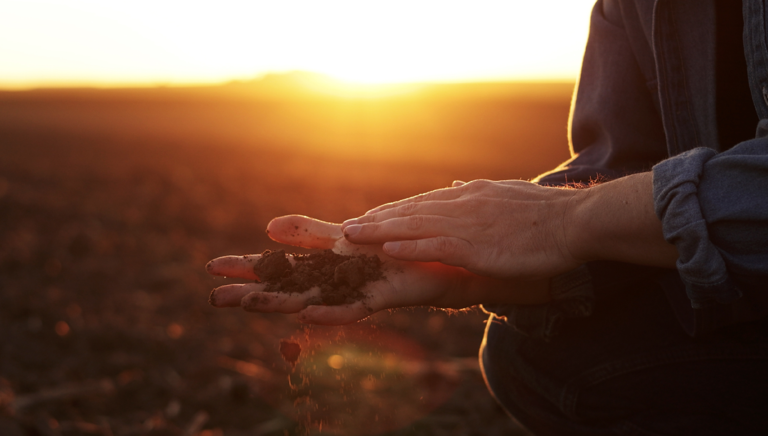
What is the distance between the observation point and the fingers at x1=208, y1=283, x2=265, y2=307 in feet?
5.57

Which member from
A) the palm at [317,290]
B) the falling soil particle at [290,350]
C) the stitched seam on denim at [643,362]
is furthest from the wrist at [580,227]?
the falling soil particle at [290,350]

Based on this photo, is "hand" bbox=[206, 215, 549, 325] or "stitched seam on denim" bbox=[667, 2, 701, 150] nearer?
"hand" bbox=[206, 215, 549, 325]

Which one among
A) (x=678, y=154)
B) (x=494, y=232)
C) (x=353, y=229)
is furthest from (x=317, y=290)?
(x=678, y=154)

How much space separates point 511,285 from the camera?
1.86 meters

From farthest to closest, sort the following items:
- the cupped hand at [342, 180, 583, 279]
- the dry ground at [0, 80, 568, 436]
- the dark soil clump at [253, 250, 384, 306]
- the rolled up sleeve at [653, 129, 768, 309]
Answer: the dry ground at [0, 80, 568, 436] < the dark soil clump at [253, 250, 384, 306] < the cupped hand at [342, 180, 583, 279] < the rolled up sleeve at [653, 129, 768, 309]

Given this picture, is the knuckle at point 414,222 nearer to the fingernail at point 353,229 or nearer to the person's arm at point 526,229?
the person's arm at point 526,229

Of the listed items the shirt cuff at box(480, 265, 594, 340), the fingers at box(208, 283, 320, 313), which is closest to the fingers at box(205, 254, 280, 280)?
the fingers at box(208, 283, 320, 313)

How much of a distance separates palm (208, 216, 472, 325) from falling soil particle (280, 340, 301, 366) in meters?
0.18

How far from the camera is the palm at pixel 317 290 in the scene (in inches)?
62.7

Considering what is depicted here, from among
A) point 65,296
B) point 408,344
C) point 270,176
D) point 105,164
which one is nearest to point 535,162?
point 270,176

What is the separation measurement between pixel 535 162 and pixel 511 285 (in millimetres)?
16435

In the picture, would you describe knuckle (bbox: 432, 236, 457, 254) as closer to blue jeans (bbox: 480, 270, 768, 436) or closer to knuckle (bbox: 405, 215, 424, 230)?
knuckle (bbox: 405, 215, 424, 230)

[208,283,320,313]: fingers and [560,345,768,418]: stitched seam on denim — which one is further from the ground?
[208,283,320,313]: fingers

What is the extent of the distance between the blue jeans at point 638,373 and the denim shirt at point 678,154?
0.11 meters
